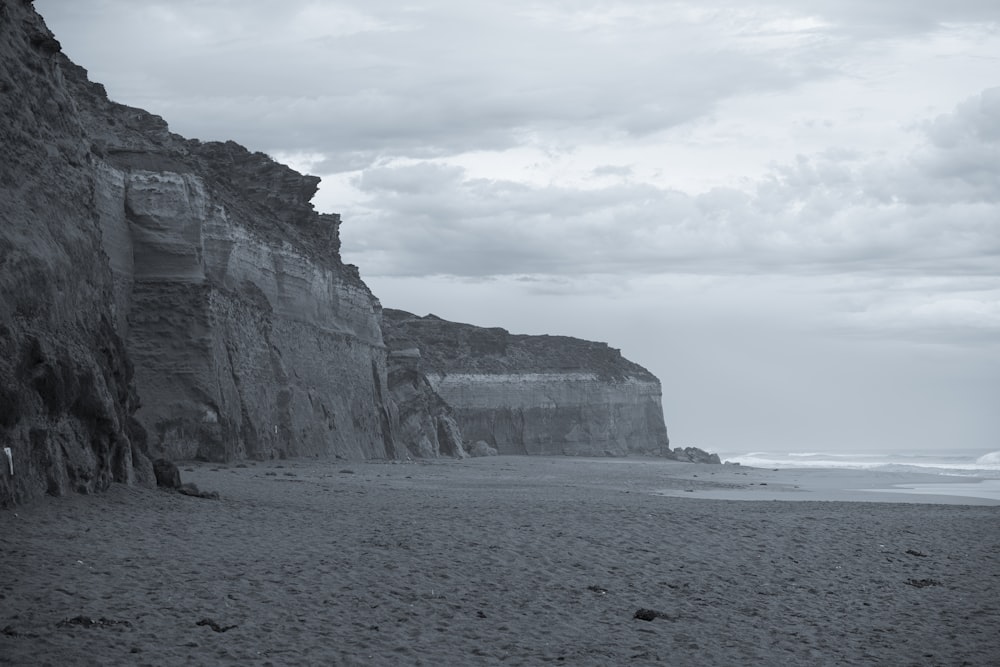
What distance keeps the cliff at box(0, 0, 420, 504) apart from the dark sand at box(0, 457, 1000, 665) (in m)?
1.36

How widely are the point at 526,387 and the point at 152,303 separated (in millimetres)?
52492

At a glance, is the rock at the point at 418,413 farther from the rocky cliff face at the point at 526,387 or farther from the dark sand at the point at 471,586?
the dark sand at the point at 471,586

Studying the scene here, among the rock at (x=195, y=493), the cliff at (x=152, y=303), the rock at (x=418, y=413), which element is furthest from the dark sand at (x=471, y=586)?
the rock at (x=418, y=413)

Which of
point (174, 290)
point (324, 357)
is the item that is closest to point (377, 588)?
point (174, 290)

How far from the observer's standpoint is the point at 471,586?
10.5 metres

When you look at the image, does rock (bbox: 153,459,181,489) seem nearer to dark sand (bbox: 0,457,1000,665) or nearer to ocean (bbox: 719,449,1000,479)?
dark sand (bbox: 0,457,1000,665)

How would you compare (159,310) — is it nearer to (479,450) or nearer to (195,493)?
(195,493)

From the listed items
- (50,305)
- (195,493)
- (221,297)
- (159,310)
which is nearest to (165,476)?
(195,493)

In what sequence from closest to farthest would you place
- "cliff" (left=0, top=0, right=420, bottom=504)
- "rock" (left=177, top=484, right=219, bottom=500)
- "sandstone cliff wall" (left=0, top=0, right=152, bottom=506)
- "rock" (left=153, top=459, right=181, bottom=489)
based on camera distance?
"sandstone cliff wall" (left=0, top=0, right=152, bottom=506), "cliff" (left=0, top=0, right=420, bottom=504), "rock" (left=177, top=484, right=219, bottom=500), "rock" (left=153, top=459, right=181, bottom=489)

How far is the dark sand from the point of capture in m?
8.18

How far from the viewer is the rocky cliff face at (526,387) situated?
77000mm

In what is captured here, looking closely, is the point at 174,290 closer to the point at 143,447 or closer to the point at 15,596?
the point at 143,447

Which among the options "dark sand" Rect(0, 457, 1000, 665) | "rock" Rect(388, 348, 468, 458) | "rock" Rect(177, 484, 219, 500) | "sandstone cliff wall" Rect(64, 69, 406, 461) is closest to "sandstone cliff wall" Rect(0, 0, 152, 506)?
"rock" Rect(177, 484, 219, 500)

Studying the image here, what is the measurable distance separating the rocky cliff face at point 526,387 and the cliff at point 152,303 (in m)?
24.2
